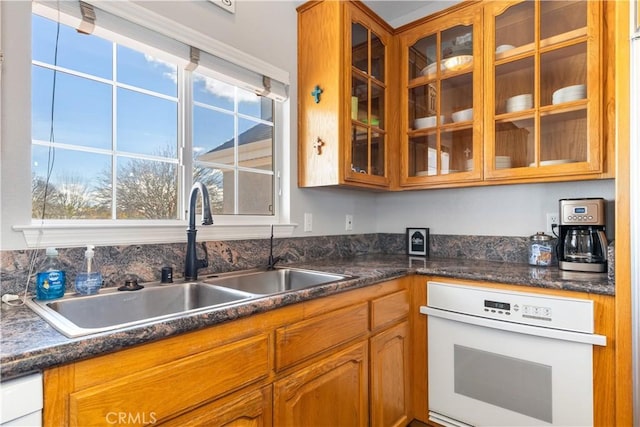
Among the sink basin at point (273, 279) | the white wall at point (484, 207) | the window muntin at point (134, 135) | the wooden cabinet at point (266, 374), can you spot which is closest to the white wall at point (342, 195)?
the white wall at point (484, 207)

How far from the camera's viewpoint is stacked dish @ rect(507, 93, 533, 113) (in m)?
1.78

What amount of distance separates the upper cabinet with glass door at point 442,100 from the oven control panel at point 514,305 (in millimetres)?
677

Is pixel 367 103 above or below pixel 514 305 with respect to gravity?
above

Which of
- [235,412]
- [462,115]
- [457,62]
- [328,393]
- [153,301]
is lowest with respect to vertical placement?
[328,393]

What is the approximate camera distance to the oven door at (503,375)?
135cm

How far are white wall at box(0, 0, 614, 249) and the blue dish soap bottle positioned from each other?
10 centimetres

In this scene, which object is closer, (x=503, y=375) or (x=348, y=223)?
(x=503, y=375)

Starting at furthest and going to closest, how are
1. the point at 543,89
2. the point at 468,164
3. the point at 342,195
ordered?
1. the point at 342,195
2. the point at 468,164
3. the point at 543,89

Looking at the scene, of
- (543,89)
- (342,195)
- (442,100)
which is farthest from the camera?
(342,195)

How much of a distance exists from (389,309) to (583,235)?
1038mm

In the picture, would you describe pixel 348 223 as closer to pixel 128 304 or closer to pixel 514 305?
pixel 514 305

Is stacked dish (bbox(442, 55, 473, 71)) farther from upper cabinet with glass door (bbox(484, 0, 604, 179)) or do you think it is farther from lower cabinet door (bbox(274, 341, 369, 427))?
lower cabinet door (bbox(274, 341, 369, 427))

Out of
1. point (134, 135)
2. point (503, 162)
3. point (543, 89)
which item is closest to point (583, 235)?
point (503, 162)

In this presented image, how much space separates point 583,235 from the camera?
5.44ft
